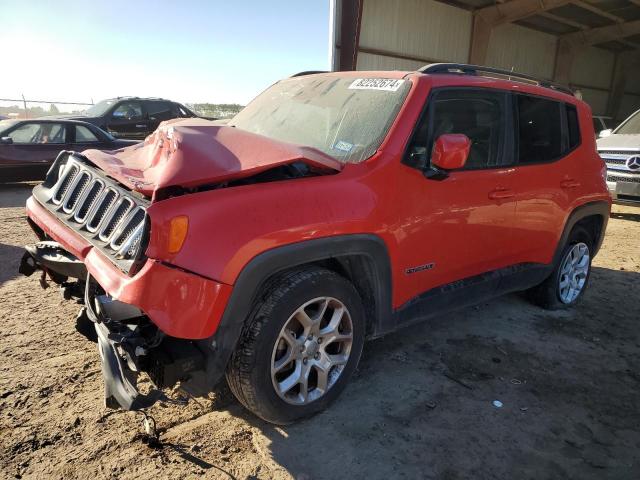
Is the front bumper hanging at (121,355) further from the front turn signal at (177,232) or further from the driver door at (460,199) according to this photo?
the driver door at (460,199)

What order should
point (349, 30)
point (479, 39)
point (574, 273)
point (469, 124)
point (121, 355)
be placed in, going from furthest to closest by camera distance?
point (479, 39), point (349, 30), point (574, 273), point (469, 124), point (121, 355)

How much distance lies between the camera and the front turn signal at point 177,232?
2.11 meters

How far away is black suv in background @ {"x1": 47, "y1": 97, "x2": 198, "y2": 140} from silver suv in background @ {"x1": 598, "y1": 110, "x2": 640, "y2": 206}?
35.0 feet

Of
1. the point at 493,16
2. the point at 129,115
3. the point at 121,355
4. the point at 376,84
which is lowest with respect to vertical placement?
the point at 121,355

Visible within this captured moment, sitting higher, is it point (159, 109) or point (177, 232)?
point (159, 109)

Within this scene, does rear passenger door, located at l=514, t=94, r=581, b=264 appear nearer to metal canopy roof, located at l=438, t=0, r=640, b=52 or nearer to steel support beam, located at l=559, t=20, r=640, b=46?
metal canopy roof, located at l=438, t=0, r=640, b=52

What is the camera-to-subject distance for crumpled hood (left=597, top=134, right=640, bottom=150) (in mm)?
8617

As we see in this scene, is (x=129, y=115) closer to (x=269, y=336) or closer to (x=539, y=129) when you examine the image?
(x=539, y=129)

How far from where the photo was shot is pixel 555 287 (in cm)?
451

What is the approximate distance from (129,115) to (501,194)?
11789 mm

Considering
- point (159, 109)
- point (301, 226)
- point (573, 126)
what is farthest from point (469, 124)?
point (159, 109)

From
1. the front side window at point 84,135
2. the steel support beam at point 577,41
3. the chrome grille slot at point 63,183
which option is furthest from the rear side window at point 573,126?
the steel support beam at point 577,41

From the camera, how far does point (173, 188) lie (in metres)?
2.26

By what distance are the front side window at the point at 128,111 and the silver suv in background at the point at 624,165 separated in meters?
10.9
